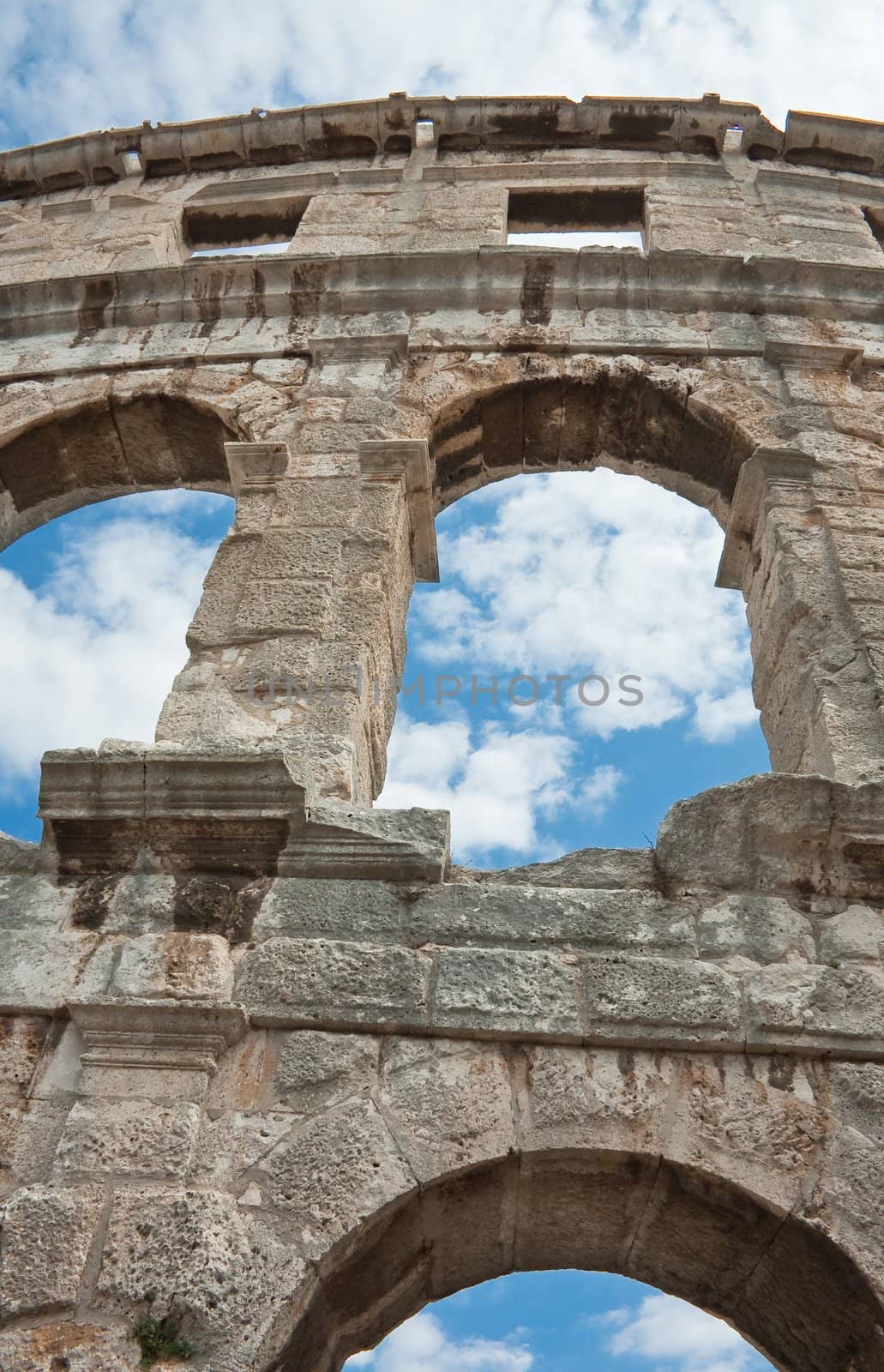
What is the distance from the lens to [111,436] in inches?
250

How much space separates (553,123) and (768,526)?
17.7 ft

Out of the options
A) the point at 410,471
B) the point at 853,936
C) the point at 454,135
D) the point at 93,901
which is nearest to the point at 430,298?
the point at 410,471

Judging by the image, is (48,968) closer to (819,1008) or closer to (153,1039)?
(153,1039)

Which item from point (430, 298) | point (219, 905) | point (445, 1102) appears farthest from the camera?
point (430, 298)

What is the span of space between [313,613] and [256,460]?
121cm

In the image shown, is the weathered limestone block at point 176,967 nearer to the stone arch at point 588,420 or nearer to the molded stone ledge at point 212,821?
the molded stone ledge at point 212,821

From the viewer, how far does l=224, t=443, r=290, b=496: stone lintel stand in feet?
18.0

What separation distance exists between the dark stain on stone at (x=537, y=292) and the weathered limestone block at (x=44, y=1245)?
17.0 feet

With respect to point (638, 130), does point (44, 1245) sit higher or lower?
lower

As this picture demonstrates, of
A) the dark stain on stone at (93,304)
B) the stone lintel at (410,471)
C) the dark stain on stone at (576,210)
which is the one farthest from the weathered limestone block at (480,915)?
the dark stain on stone at (576,210)

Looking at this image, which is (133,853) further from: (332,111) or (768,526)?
(332,111)

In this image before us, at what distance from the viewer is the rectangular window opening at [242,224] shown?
886 centimetres

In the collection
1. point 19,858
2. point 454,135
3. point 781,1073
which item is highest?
point 454,135

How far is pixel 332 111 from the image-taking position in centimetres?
916
